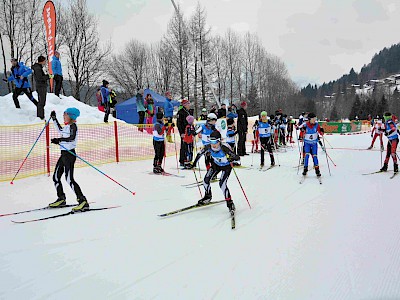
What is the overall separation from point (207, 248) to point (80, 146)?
7941 millimetres

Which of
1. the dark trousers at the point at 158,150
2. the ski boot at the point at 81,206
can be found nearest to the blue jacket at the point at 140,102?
the dark trousers at the point at 158,150

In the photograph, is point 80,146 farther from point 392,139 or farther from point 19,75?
point 392,139

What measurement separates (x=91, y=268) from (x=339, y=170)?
903 cm

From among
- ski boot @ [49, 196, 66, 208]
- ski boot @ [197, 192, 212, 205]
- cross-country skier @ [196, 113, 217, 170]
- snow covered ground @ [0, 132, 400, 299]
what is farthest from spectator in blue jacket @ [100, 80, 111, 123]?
ski boot @ [197, 192, 212, 205]

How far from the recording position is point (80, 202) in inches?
228

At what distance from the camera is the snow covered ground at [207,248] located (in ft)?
10.5

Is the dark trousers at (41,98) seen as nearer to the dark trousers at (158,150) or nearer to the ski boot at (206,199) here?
the dark trousers at (158,150)

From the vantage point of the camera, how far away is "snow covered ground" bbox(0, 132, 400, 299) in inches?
125

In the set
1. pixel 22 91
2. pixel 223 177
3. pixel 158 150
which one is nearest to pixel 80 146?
pixel 158 150

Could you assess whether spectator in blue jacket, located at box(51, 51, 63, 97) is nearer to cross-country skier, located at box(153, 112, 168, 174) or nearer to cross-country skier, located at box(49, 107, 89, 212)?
cross-country skier, located at box(153, 112, 168, 174)

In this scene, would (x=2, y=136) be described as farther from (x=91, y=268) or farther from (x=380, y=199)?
(x=380, y=199)

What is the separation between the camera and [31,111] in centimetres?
1209

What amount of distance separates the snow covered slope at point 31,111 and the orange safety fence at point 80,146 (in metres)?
1.65

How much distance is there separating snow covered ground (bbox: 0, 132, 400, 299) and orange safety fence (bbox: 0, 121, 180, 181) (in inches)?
69.1
